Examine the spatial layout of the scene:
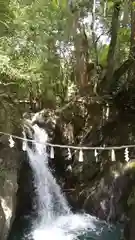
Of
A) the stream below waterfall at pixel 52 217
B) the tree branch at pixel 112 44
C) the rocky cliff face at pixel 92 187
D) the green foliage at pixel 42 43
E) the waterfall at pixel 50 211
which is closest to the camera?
the green foliage at pixel 42 43

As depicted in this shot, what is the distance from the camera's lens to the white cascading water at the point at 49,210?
33.1 feet

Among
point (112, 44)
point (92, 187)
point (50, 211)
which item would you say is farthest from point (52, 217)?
point (112, 44)

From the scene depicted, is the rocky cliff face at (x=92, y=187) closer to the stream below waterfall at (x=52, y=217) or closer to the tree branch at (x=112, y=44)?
the stream below waterfall at (x=52, y=217)

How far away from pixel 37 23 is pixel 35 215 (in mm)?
6905

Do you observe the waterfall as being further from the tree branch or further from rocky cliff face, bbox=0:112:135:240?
the tree branch

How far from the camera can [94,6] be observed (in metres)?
10.6

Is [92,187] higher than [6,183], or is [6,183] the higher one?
[6,183]

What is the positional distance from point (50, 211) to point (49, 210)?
6 centimetres

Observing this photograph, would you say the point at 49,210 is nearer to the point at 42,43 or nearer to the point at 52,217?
the point at 52,217

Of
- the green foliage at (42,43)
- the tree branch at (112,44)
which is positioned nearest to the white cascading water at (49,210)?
the green foliage at (42,43)

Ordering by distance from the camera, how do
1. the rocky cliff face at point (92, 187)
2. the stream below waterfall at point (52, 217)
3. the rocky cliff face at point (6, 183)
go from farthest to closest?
the stream below waterfall at point (52, 217), the rocky cliff face at point (92, 187), the rocky cliff face at point (6, 183)

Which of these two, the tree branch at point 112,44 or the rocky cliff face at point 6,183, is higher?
the tree branch at point 112,44

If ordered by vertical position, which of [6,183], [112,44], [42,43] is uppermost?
[112,44]

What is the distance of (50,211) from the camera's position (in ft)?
37.9
